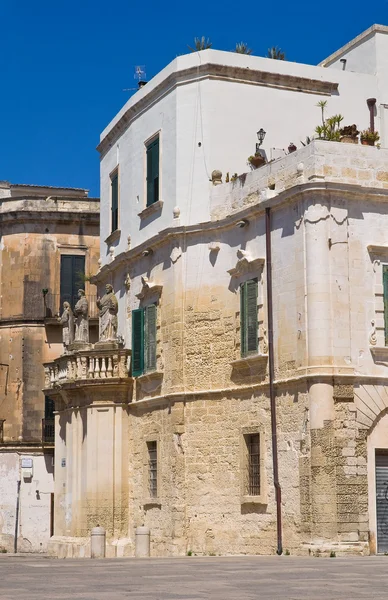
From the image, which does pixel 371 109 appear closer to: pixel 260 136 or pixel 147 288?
pixel 260 136

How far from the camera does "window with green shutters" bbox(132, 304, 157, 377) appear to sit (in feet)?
93.0

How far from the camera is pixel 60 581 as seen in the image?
15727 mm

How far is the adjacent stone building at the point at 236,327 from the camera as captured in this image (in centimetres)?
2319

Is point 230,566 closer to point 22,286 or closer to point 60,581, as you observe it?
point 60,581

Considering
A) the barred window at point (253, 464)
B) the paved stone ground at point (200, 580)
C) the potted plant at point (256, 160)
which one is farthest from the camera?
the potted plant at point (256, 160)

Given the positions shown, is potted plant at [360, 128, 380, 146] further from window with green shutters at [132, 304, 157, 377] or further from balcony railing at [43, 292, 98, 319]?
balcony railing at [43, 292, 98, 319]

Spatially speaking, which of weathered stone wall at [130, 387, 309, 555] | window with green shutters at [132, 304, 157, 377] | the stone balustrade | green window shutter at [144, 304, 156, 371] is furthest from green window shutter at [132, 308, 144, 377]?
weathered stone wall at [130, 387, 309, 555]

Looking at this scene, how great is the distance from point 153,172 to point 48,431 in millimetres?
12665

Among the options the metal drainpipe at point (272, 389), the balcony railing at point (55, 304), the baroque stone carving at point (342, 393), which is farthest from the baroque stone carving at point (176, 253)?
Result: the balcony railing at point (55, 304)

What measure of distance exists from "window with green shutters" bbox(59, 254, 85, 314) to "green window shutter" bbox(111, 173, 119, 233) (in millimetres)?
7485

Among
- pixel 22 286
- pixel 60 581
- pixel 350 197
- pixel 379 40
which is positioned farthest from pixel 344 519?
pixel 22 286

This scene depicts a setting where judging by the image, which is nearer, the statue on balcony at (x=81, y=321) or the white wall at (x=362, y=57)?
the white wall at (x=362, y=57)

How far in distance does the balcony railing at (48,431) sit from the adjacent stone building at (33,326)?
0.11 ft

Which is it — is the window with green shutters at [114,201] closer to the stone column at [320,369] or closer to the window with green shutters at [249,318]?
the window with green shutters at [249,318]
